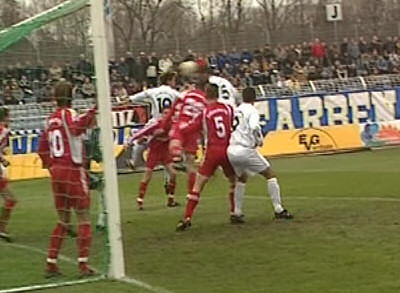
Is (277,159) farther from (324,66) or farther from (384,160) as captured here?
(324,66)

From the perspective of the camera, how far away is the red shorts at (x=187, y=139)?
14.4 metres

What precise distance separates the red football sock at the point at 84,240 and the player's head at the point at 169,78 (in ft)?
22.8

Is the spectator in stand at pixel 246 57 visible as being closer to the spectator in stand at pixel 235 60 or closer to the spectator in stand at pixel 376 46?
the spectator in stand at pixel 235 60

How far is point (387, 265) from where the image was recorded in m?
10.1

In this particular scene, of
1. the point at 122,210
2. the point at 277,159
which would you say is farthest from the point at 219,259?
the point at 277,159

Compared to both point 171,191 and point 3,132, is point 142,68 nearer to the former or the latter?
point 171,191

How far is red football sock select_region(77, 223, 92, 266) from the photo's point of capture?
10523mm

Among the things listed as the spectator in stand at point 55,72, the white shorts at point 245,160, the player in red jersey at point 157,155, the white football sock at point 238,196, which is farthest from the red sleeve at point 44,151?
the player in red jersey at point 157,155

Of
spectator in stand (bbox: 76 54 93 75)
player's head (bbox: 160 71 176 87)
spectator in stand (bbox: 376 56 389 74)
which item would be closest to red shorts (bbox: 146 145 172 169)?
player's head (bbox: 160 71 176 87)

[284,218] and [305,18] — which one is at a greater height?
[305,18]

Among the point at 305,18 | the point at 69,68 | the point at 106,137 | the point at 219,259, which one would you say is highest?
the point at 305,18

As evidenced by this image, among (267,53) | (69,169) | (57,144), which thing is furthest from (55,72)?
(267,53)

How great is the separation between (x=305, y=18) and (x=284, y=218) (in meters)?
31.9

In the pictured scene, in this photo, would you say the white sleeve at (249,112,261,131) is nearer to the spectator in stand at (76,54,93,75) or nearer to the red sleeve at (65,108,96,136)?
the spectator in stand at (76,54,93,75)
